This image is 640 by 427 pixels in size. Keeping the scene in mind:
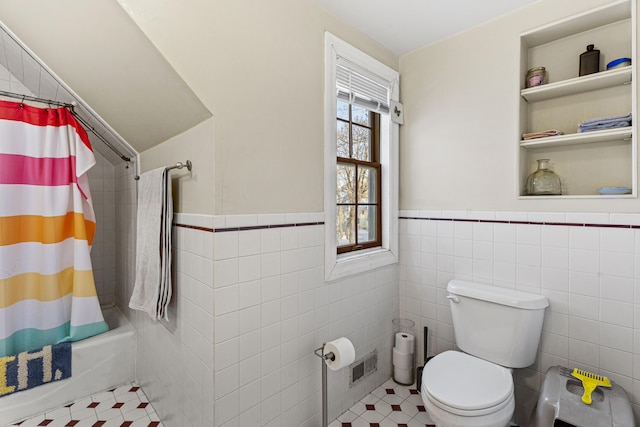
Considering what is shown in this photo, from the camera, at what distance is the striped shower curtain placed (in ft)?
5.95

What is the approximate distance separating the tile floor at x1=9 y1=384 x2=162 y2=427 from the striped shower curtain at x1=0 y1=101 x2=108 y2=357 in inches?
15.9

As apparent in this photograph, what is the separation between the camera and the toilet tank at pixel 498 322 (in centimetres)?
165

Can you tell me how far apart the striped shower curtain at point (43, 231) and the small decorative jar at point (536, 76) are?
272 centimetres

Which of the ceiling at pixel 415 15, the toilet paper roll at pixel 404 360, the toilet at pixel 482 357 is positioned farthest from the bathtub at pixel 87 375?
the ceiling at pixel 415 15

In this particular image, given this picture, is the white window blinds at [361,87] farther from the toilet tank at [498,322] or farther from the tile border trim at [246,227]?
the toilet tank at [498,322]

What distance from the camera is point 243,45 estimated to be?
1373 mm

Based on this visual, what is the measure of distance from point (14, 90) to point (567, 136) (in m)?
3.43

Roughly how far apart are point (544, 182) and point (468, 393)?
46.8 inches

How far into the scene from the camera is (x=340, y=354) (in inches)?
61.6

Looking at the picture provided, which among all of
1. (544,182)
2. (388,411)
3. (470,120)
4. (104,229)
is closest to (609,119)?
(544,182)

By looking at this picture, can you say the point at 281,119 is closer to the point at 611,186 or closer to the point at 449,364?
the point at 449,364

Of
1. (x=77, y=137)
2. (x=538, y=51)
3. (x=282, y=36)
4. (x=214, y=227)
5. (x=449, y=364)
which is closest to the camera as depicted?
(x=214, y=227)

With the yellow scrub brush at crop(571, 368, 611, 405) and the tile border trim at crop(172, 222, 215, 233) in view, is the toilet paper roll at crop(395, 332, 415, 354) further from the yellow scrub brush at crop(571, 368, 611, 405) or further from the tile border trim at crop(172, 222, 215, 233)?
the tile border trim at crop(172, 222, 215, 233)

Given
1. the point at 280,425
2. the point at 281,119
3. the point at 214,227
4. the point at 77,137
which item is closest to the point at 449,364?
the point at 280,425
